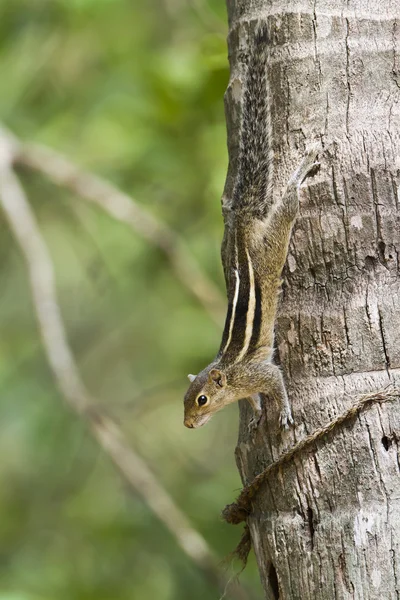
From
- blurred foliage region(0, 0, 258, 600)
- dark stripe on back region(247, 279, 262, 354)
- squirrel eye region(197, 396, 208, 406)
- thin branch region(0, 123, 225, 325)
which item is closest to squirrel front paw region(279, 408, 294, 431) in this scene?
dark stripe on back region(247, 279, 262, 354)

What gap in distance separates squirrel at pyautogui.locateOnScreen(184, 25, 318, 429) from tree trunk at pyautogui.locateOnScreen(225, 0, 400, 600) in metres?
0.04

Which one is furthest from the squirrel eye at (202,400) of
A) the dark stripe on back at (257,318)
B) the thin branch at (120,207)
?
the thin branch at (120,207)

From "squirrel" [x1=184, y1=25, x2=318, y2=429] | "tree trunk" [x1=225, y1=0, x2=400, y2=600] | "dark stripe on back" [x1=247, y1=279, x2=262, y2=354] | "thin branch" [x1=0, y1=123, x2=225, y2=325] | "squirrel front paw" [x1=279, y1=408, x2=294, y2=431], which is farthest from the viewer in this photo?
"thin branch" [x1=0, y1=123, x2=225, y2=325]

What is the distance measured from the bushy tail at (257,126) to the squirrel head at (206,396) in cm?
67

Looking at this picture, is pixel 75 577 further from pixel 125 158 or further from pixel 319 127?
pixel 319 127

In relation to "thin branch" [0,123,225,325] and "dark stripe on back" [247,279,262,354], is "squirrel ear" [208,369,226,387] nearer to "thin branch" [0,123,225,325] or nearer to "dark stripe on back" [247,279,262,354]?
"dark stripe on back" [247,279,262,354]

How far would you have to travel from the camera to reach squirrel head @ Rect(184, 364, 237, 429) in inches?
109

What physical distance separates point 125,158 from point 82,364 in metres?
2.46

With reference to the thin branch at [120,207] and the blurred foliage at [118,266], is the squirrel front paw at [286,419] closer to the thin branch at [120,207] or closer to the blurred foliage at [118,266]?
the blurred foliage at [118,266]

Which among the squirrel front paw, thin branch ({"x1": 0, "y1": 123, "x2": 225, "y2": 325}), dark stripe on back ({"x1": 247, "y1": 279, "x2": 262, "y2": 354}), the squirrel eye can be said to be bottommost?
the squirrel front paw

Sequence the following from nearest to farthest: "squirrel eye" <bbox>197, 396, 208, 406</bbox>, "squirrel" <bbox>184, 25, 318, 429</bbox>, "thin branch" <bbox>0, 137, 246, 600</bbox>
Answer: "squirrel" <bbox>184, 25, 318, 429</bbox>, "squirrel eye" <bbox>197, 396, 208, 406</bbox>, "thin branch" <bbox>0, 137, 246, 600</bbox>

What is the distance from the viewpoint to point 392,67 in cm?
212

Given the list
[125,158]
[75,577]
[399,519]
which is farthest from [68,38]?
[399,519]

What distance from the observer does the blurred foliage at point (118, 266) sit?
14.1 ft
